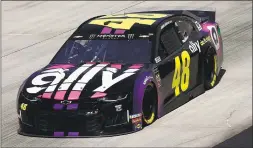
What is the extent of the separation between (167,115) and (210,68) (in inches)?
73.5

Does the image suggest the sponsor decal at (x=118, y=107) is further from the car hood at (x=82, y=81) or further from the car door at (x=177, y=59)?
the car door at (x=177, y=59)

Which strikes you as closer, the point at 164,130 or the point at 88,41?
the point at 164,130

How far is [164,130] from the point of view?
12203mm

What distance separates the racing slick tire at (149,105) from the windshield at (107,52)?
65 cm

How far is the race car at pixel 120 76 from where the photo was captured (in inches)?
458

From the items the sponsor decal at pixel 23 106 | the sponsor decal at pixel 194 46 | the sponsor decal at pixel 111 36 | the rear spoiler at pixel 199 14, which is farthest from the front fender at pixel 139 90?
the rear spoiler at pixel 199 14

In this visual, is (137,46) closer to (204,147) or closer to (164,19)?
(164,19)

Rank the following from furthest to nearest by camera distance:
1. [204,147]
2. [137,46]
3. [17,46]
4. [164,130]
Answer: [17,46] → [137,46] → [164,130] → [204,147]

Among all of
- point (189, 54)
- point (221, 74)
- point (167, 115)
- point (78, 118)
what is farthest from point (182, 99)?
point (78, 118)

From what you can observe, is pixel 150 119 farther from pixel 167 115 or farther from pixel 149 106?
pixel 167 115

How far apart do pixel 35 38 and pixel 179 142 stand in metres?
8.71

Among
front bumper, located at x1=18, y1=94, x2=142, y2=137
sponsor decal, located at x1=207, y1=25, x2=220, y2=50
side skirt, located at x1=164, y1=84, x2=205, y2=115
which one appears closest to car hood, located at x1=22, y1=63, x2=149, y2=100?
front bumper, located at x1=18, y1=94, x2=142, y2=137

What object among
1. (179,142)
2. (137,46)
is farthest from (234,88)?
(179,142)

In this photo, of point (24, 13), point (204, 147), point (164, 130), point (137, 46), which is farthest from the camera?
point (24, 13)
